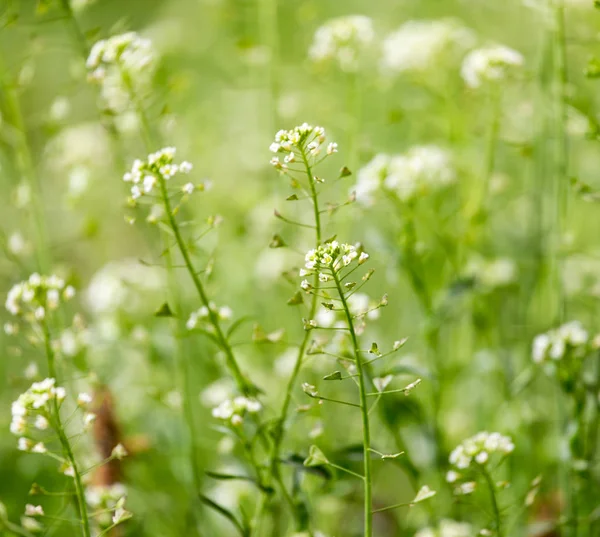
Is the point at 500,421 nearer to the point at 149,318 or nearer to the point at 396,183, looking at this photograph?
the point at 396,183

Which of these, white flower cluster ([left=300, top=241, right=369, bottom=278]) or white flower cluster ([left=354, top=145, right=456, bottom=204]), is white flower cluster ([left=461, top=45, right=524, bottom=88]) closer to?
white flower cluster ([left=354, top=145, right=456, bottom=204])

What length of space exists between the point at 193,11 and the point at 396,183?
1.38 m

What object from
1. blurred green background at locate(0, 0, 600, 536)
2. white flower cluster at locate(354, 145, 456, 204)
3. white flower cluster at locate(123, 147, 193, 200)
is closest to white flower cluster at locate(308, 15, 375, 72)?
blurred green background at locate(0, 0, 600, 536)

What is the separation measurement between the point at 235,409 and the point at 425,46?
1.80ft

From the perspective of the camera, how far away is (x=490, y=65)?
85cm

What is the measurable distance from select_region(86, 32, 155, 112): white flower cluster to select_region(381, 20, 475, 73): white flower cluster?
32 centimetres

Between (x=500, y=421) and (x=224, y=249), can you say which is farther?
(x=224, y=249)

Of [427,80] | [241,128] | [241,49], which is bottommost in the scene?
[241,128]

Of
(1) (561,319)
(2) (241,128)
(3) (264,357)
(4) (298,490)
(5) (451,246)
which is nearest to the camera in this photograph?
(4) (298,490)

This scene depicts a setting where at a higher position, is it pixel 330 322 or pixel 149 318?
pixel 330 322

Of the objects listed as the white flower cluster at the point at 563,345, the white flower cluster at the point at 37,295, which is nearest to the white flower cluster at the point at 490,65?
the white flower cluster at the point at 563,345

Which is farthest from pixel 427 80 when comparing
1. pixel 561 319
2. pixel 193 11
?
pixel 193 11

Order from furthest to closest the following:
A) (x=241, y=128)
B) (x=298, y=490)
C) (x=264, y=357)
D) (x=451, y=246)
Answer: (x=241, y=128), (x=264, y=357), (x=451, y=246), (x=298, y=490)

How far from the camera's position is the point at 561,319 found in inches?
31.0
